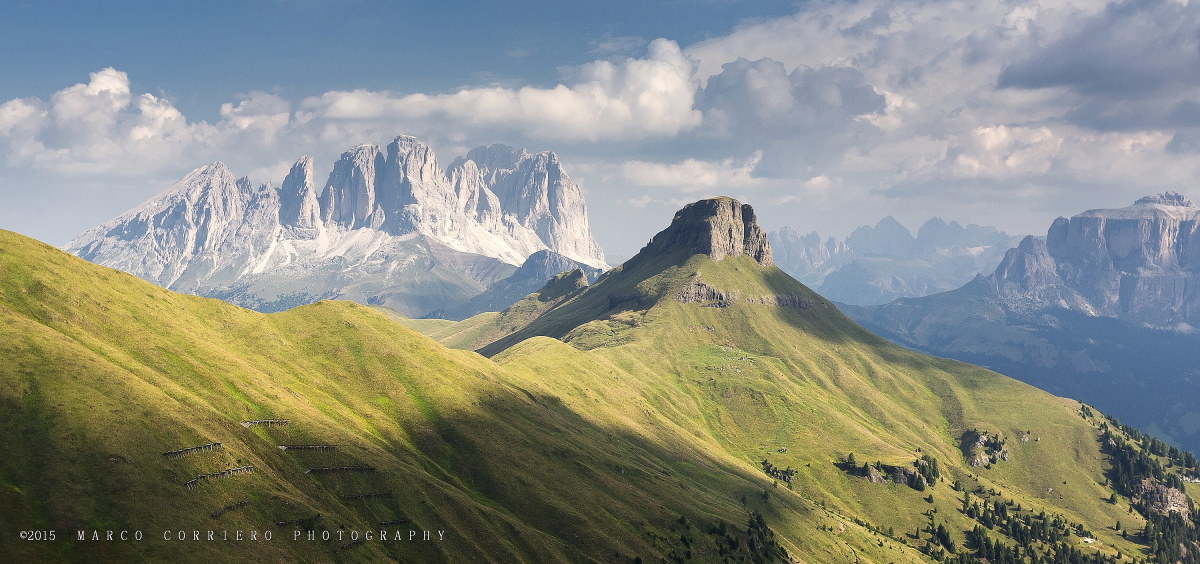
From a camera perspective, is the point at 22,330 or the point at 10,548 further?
the point at 22,330

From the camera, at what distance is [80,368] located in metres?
174

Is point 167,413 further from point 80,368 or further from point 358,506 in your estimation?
point 358,506

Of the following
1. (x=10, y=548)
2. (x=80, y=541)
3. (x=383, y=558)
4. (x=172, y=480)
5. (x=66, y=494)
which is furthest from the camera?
(x=383, y=558)

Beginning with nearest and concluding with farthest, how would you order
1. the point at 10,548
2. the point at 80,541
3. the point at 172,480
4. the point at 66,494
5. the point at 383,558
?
the point at 10,548
the point at 80,541
the point at 66,494
the point at 172,480
the point at 383,558

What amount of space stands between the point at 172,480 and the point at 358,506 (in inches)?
1825

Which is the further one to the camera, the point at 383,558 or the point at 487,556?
the point at 487,556

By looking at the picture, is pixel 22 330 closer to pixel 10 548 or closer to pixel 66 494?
pixel 66 494

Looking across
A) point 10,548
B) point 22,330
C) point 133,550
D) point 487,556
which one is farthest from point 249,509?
point 22,330

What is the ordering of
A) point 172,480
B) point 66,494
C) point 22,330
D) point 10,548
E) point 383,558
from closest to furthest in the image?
point 10,548
point 66,494
point 172,480
point 383,558
point 22,330

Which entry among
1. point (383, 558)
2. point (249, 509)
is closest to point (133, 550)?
point (249, 509)

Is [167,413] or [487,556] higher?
[167,413]

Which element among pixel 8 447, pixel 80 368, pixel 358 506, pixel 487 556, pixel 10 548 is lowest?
pixel 487 556

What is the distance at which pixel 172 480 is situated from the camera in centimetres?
15162

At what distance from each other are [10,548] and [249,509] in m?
44.1
